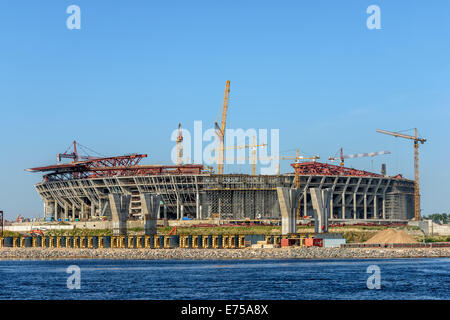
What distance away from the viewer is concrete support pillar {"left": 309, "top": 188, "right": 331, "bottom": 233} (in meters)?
137

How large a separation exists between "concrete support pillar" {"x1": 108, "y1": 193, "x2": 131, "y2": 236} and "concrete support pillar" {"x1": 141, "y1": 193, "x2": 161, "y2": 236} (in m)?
5.55

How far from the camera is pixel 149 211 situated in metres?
146

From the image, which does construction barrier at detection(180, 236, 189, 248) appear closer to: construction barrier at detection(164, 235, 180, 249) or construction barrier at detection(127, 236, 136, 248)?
construction barrier at detection(164, 235, 180, 249)

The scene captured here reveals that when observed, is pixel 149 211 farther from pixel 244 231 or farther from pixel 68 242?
pixel 244 231

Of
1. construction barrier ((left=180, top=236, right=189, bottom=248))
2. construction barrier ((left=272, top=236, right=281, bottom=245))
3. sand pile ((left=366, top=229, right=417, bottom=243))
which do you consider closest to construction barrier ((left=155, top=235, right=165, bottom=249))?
construction barrier ((left=180, top=236, right=189, bottom=248))

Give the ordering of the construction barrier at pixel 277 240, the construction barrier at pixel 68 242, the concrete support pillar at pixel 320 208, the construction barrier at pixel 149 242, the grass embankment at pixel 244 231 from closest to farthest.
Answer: the construction barrier at pixel 277 240 < the construction barrier at pixel 149 242 < the concrete support pillar at pixel 320 208 < the construction barrier at pixel 68 242 < the grass embankment at pixel 244 231

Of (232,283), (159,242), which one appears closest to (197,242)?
(159,242)

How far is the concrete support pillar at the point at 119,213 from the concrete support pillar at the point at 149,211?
18.2ft

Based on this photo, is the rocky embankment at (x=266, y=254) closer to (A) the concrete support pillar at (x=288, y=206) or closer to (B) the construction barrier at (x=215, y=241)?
(B) the construction barrier at (x=215, y=241)

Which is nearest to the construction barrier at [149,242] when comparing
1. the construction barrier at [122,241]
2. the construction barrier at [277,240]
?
the construction barrier at [122,241]

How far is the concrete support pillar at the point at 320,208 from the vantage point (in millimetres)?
137125

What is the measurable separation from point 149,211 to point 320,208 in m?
36.9

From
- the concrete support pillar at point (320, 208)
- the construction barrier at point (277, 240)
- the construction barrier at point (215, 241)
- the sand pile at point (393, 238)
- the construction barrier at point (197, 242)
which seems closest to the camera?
the construction barrier at point (277, 240)

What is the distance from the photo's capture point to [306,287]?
6059cm
